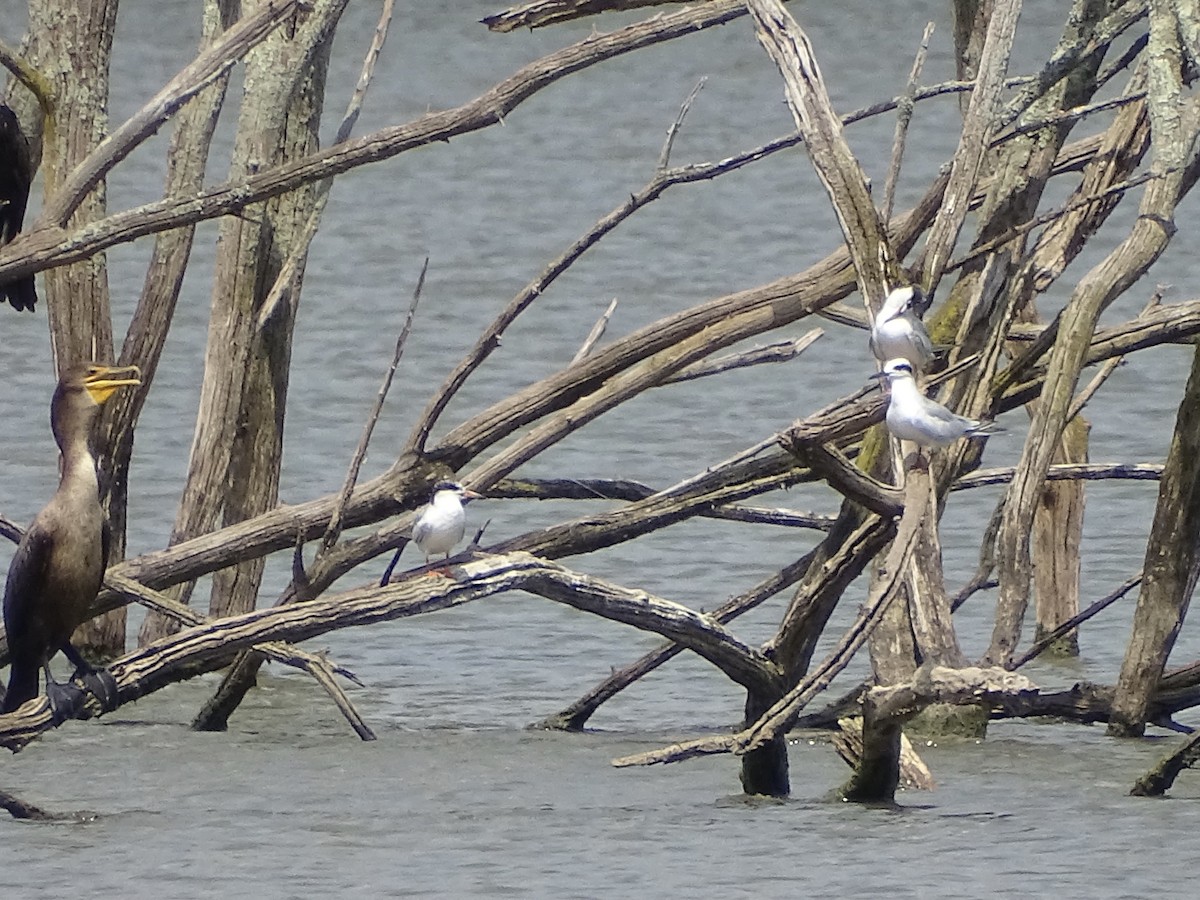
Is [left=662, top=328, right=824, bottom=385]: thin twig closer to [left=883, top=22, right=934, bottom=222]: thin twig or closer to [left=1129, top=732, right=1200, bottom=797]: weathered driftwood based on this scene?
[left=883, top=22, right=934, bottom=222]: thin twig

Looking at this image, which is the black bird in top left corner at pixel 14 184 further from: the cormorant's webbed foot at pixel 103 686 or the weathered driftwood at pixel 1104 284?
the weathered driftwood at pixel 1104 284

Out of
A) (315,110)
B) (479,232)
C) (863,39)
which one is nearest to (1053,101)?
(315,110)

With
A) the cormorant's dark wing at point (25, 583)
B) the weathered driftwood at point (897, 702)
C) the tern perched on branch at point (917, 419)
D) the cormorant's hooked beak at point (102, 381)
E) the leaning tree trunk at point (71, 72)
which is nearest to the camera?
the weathered driftwood at point (897, 702)

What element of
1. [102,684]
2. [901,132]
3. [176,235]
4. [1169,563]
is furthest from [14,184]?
[1169,563]

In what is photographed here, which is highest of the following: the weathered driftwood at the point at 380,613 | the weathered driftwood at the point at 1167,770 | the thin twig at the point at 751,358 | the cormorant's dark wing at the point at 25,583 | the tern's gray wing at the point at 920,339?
the thin twig at the point at 751,358

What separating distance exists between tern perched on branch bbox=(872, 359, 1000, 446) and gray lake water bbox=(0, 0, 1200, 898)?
106 centimetres

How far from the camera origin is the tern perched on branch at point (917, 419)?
607cm

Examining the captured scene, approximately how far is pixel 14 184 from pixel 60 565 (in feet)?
7.86

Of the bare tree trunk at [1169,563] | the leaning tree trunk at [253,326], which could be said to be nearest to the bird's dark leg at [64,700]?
the leaning tree trunk at [253,326]

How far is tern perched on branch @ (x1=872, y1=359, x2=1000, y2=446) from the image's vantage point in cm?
607

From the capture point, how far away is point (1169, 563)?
748 centimetres

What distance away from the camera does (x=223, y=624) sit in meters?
6.15

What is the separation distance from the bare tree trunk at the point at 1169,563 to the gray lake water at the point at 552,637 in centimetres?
25

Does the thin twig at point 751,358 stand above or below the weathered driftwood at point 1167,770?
above
